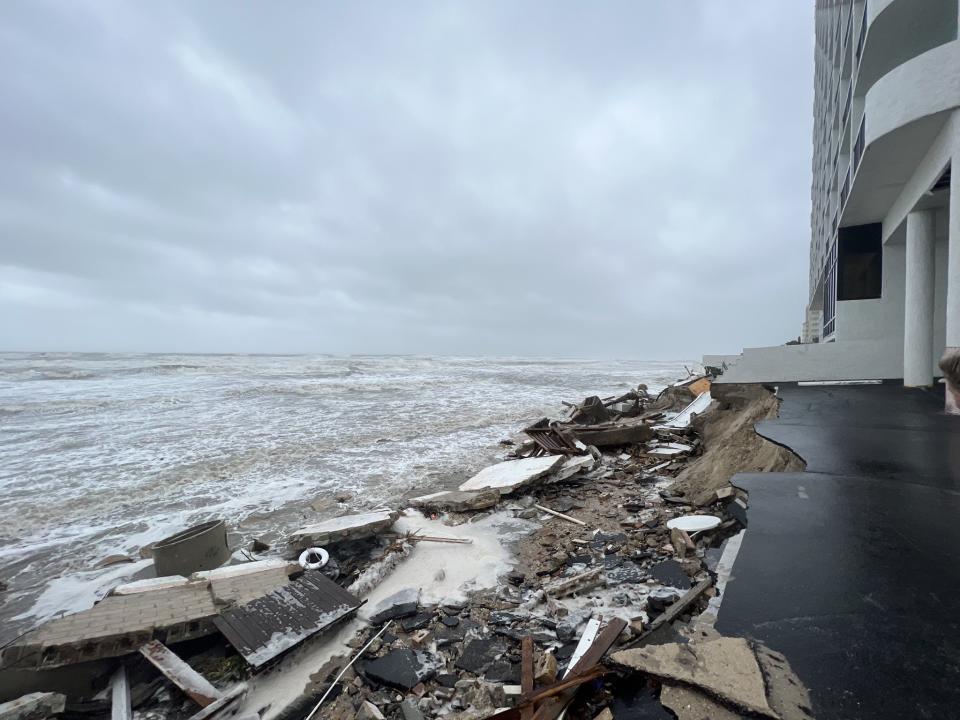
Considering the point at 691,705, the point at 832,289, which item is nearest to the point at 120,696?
the point at 691,705

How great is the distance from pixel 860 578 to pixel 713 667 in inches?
52.6

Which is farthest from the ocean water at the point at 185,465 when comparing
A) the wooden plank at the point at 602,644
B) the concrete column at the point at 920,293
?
the concrete column at the point at 920,293

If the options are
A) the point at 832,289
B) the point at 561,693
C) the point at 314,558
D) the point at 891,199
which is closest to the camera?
the point at 561,693

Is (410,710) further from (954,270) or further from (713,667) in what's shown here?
(954,270)

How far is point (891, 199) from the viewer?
1073 centimetres

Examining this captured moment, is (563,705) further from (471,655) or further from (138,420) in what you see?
(138,420)

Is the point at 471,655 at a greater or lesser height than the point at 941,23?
lesser

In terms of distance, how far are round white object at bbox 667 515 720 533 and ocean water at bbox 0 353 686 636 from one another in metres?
4.53

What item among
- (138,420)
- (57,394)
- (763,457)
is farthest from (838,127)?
(57,394)

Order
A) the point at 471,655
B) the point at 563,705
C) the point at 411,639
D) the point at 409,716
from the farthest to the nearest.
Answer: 1. the point at 411,639
2. the point at 471,655
3. the point at 409,716
4. the point at 563,705

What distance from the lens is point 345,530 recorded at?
5.36 meters

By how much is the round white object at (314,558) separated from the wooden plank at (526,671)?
2.69 meters

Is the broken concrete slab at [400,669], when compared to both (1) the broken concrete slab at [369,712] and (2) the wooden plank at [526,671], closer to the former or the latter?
(1) the broken concrete slab at [369,712]

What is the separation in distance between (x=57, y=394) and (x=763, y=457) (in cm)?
3042
